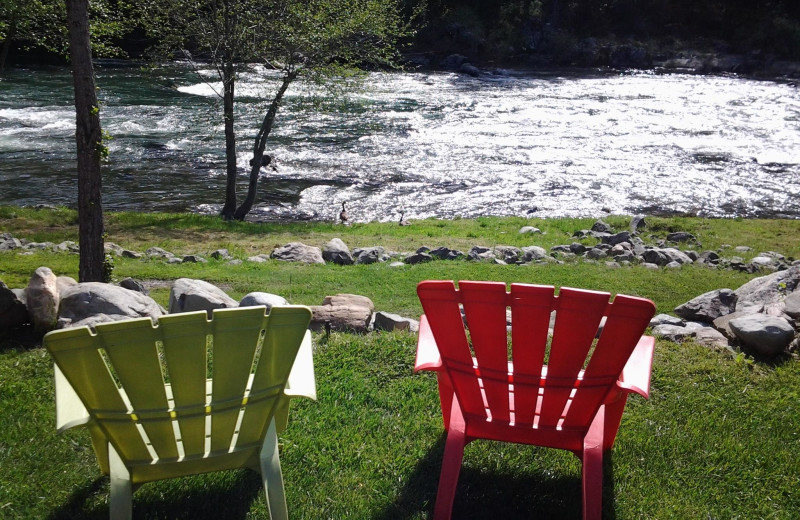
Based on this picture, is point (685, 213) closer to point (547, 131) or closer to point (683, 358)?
point (547, 131)

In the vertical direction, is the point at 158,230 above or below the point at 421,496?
below

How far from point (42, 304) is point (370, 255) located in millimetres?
5596

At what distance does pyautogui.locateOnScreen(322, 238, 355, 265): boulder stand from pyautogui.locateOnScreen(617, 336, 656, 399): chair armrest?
266 inches

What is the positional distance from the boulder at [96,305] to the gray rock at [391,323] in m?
1.79

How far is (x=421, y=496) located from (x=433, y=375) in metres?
1.31

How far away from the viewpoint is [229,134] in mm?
13391

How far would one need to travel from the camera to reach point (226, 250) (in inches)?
415

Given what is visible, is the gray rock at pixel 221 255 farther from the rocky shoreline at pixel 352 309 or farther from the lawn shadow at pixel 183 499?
the lawn shadow at pixel 183 499

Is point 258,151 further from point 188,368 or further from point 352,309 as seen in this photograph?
point 188,368

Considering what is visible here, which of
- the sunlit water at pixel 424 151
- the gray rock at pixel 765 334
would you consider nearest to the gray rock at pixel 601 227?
the sunlit water at pixel 424 151

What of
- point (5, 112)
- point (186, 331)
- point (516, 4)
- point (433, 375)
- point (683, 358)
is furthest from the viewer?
point (516, 4)

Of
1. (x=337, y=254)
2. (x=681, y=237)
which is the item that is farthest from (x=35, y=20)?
(x=681, y=237)

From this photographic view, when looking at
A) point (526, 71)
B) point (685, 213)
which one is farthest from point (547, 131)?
point (526, 71)

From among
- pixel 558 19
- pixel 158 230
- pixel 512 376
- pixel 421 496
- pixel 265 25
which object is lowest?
pixel 158 230
